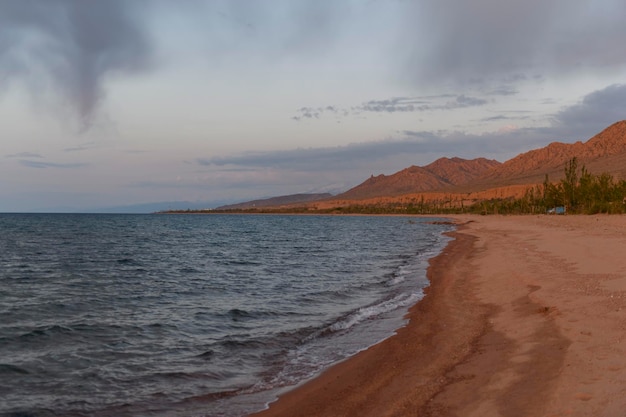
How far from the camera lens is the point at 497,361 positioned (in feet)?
36.8

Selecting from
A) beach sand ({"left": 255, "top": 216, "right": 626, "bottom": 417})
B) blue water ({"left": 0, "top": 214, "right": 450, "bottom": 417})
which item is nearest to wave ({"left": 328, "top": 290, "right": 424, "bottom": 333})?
blue water ({"left": 0, "top": 214, "right": 450, "bottom": 417})

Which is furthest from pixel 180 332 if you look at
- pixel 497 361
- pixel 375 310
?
pixel 497 361

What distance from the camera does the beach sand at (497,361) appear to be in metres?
8.62

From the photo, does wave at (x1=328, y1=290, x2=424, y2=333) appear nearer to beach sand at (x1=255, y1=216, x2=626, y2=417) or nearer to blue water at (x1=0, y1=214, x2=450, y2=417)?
blue water at (x1=0, y1=214, x2=450, y2=417)

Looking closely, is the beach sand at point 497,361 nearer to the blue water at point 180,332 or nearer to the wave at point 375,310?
the wave at point 375,310

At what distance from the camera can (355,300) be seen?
22672 mm

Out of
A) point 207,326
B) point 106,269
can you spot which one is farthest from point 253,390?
point 106,269

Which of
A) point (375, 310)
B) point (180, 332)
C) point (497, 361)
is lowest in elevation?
point (375, 310)

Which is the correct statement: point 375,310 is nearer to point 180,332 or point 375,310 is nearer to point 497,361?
point 180,332

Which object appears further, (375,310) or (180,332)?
(375,310)

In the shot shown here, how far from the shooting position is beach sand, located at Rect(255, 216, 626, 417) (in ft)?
28.3

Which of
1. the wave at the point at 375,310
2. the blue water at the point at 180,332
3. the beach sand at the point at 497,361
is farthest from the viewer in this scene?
the wave at the point at 375,310

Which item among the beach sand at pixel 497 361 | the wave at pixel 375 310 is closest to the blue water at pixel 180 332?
the wave at pixel 375 310

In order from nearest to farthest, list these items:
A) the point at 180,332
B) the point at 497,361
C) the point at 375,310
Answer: the point at 497,361, the point at 180,332, the point at 375,310
